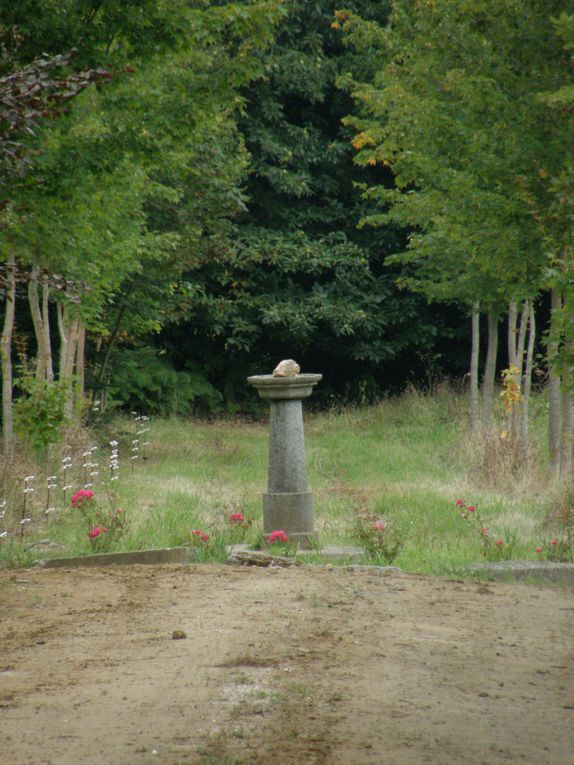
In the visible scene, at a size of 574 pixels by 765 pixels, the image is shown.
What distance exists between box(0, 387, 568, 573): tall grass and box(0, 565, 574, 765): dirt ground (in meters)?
1.49

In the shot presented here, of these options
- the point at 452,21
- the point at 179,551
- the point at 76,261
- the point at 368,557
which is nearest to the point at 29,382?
the point at 76,261

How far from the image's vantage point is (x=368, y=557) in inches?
346

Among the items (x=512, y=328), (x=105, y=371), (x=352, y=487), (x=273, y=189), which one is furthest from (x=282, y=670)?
(x=273, y=189)

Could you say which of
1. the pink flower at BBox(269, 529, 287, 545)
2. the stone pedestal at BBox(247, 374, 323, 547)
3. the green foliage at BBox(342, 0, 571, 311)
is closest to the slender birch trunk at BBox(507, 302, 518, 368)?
the green foliage at BBox(342, 0, 571, 311)

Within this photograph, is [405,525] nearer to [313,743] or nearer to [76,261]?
[76,261]

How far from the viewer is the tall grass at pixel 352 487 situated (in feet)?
31.4

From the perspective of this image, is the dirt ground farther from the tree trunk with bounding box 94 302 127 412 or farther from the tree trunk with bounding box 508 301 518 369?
the tree trunk with bounding box 94 302 127 412

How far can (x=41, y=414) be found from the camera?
12.5 metres

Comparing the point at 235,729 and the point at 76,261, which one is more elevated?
the point at 76,261

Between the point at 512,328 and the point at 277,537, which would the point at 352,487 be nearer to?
the point at 512,328

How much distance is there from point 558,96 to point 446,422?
39.0 feet

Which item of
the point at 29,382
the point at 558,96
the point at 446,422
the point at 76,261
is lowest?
the point at 446,422

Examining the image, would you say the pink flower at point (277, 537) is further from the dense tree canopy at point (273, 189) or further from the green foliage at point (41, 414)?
the green foliage at point (41, 414)

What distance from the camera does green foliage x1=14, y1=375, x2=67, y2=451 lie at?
12.4m
